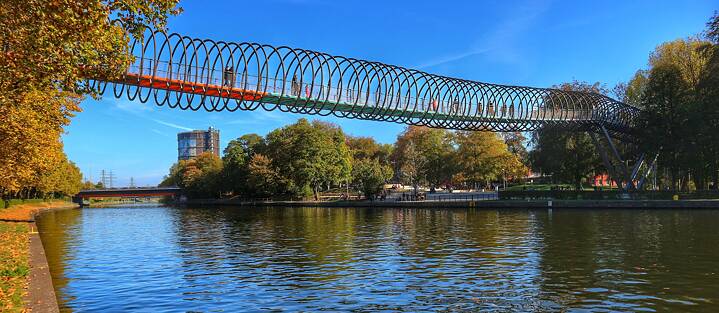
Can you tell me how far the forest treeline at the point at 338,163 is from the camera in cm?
9650

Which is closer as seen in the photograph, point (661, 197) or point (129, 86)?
point (129, 86)

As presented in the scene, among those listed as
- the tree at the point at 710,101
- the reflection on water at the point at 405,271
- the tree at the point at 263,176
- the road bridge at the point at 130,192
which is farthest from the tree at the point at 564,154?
the road bridge at the point at 130,192

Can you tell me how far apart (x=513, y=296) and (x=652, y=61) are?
73.2 m

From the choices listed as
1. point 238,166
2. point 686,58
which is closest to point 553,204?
point 686,58

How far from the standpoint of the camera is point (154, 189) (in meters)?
154

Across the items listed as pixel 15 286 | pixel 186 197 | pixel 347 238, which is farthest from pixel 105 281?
pixel 186 197

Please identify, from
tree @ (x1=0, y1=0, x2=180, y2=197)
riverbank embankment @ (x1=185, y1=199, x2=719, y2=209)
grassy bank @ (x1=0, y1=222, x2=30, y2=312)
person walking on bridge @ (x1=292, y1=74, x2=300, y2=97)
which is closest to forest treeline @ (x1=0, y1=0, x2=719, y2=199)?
tree @ (x1=0, y1=0, x2=180, y2=197)

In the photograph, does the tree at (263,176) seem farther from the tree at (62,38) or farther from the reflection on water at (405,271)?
the tree at (62,38)

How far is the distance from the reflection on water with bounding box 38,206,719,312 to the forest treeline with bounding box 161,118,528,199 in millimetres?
54378

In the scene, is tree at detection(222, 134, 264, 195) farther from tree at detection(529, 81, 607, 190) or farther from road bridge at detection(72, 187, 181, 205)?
tree at detection(529, 81, 607, 190)

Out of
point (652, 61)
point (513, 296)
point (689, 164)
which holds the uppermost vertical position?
point (652, 61)

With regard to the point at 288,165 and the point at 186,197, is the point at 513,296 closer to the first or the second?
the point at 288,165

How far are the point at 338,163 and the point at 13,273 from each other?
8464 cm

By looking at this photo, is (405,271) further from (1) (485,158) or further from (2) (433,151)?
(2) (433,151)
